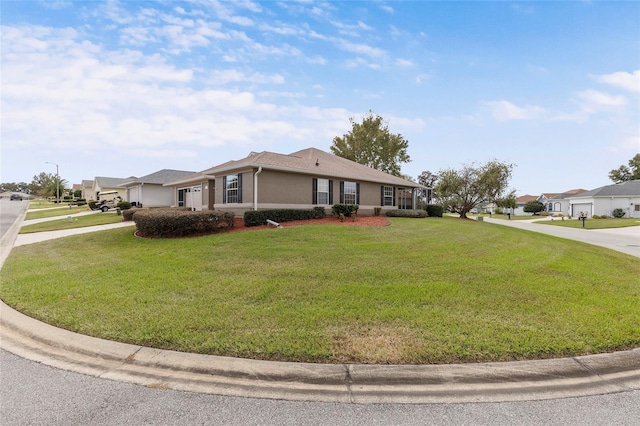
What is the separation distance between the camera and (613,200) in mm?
38125

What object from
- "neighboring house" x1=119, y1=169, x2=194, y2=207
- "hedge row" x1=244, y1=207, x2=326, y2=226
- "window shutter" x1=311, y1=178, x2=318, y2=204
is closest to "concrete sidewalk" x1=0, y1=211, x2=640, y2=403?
"hedge row" x1=244, y1=207, x2=326, y2=226

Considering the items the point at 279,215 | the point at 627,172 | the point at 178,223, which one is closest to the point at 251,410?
the point at 178,223

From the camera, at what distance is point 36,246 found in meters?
Result: 10.6

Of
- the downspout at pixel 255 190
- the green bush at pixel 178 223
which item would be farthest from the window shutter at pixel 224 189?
the green bush at pixel 178 223

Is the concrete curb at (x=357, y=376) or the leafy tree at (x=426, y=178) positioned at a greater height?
the leafy tree at (x=426, y=178)

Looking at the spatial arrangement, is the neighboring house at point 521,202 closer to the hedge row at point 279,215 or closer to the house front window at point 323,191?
the house front window at point 323,191

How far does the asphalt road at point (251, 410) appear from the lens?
93.4 inches

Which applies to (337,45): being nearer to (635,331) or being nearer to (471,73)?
(471,73)

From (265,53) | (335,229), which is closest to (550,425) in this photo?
(335,229)

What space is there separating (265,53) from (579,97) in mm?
15645

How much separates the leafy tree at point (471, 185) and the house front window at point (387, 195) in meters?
7.16

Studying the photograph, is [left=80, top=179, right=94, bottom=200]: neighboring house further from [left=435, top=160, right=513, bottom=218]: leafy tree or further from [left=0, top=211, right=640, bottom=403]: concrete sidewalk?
[left=0, top=211, right=640, bottom=403]: concrete sidewalk

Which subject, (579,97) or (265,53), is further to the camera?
(579,97)

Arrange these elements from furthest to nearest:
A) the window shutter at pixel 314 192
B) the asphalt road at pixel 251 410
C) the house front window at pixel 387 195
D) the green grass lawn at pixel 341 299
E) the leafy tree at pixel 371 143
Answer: the leafy tree at pixel 371 143 → the house front window at pixel 387 195 → the window shutter at pixel 314 192 → the green grass lawn at pixel 341 299 → the asphalt road at pixel 251 410
